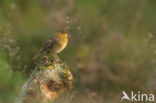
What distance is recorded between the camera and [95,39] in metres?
13.5

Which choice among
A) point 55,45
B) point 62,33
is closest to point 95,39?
point 62,33

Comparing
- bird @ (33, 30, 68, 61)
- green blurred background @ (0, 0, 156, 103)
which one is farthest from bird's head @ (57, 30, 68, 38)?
green blurred background @ (0, 0, 156, 103)

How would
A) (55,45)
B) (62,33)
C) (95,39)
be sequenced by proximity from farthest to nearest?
(95,39) → (62,33) → (55,45)

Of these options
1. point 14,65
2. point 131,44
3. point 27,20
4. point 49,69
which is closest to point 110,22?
point 131,44

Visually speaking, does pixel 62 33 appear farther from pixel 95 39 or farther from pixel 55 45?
pixel 95 39

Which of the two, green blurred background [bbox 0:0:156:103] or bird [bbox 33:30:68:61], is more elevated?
green blurred background [bbox 0:0:156:103]

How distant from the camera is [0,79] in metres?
9.19

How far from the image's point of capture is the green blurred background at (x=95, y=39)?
→ 39.7 ft

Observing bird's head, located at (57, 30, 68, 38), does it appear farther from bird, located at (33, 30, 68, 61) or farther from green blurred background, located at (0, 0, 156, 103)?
green blurred background, located at (0, 0, 156, 103)

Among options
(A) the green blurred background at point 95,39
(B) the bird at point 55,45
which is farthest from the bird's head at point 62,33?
(A) the green blurred background at point 95,39

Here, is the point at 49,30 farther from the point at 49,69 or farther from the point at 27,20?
the point at 49,69

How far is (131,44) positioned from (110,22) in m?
0.65

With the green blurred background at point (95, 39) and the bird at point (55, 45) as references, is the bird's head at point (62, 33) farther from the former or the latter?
the green blurred background at point (95, 39)

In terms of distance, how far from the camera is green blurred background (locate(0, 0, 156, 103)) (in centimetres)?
1209
